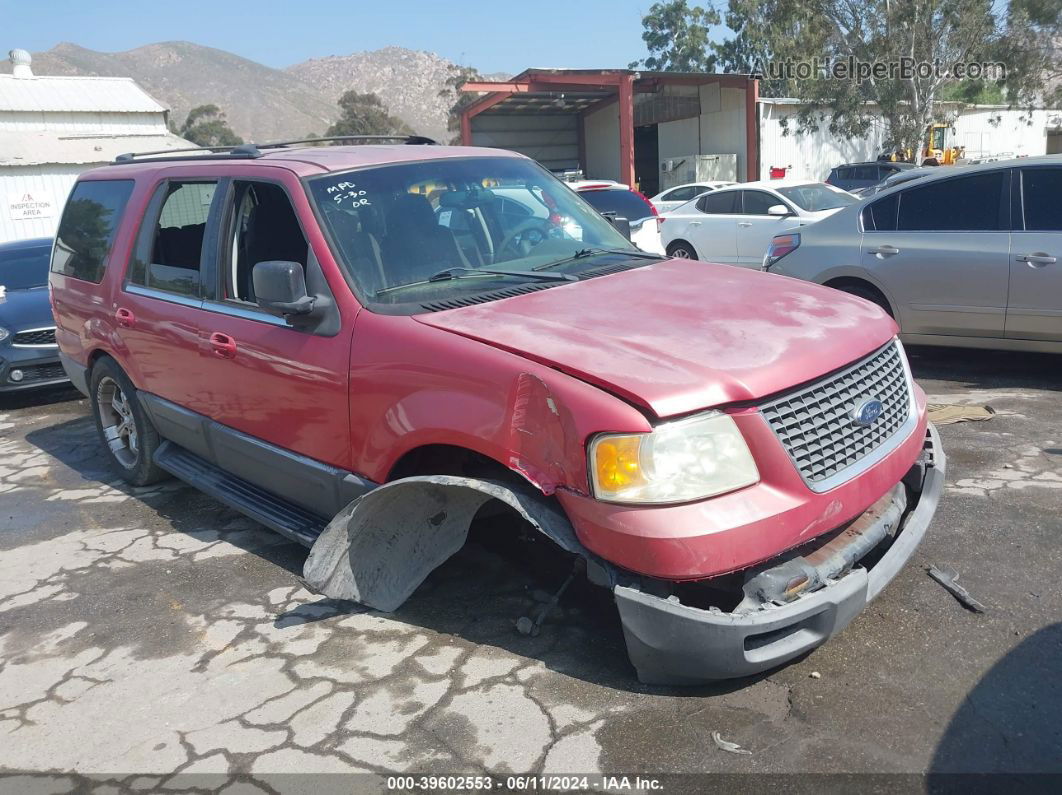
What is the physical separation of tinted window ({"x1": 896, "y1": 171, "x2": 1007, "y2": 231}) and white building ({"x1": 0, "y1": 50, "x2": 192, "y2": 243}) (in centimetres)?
2110

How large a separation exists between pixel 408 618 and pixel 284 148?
282 centimetres

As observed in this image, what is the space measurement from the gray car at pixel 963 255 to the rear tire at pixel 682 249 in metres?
7.04

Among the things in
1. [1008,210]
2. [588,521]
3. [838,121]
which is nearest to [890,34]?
[838,121]

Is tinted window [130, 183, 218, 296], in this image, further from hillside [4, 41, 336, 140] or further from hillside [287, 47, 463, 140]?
hillside [287, 47, 463, 140]

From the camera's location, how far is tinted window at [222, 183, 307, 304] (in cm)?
392

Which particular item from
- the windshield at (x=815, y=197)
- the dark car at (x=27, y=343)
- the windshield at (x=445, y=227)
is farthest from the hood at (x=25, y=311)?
the windshield at (x=815, y=197)

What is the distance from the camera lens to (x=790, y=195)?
13.3 meters

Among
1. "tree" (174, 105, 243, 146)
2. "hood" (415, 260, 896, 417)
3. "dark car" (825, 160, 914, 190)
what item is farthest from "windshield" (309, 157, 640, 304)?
"tree" (174, 105, 243, 146)

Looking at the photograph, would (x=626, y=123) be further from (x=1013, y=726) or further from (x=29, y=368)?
(x=1013, y=726)

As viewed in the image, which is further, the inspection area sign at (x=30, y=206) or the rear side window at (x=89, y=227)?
the inspection area sign at (x=30, y=206)

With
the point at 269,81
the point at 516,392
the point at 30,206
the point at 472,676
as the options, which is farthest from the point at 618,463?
the point at 269,81

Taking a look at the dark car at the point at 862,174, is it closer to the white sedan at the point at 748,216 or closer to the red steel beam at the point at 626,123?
the red steel beam at the point at 626,123

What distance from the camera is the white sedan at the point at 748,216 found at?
511 inches

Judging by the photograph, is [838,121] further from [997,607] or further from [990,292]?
[997,607]
